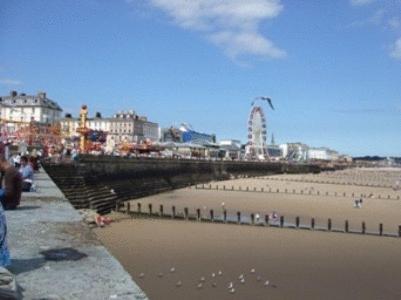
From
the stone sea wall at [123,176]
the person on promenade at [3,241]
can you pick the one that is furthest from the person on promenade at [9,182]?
the stone sea wall at [123,176]

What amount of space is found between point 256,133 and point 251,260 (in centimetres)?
8887

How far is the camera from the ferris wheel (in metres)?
101

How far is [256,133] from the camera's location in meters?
104

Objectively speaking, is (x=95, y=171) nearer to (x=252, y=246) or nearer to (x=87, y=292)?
(x=252, y=246)

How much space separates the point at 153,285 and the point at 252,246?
7210mm

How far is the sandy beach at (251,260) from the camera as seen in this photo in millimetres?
12719

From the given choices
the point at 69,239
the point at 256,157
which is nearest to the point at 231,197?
the point at 69,239

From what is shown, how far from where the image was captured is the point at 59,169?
30.8 meters

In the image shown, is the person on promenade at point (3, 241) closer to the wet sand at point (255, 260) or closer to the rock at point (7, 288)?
the rock at point (7, 288)

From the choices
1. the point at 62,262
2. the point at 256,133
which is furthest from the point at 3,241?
the point at 256,133

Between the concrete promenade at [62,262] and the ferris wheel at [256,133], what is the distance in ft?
303

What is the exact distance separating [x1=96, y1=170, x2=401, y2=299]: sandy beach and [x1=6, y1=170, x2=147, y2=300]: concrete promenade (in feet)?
13.8

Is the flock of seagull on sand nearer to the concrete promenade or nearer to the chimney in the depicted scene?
the concrete promenade

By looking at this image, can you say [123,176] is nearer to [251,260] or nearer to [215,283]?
[251,260]
